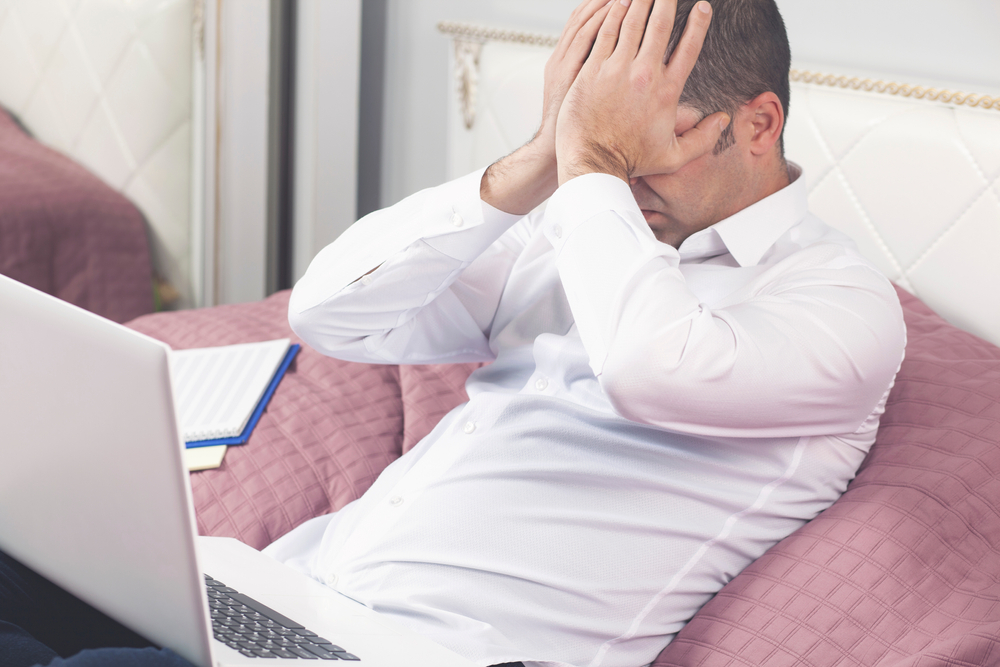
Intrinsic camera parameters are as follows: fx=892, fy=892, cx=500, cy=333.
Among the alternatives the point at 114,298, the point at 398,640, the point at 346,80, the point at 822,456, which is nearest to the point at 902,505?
the point at 822,456

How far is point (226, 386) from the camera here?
148 cm

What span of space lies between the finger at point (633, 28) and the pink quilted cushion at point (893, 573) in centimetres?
55

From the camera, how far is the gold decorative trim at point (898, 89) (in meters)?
1.30

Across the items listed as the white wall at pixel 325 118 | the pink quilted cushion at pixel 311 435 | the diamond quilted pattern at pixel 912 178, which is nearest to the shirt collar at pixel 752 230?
the diamond quilted pattern at pixel 912 178

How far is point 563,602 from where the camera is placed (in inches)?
37.1

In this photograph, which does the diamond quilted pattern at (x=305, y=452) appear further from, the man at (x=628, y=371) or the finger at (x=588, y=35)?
the finger at (x=588, y=35)

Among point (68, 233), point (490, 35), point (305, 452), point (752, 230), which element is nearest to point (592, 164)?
point (752, 230)

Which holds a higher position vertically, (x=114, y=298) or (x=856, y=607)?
(x=856, y=607)

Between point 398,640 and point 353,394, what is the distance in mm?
738

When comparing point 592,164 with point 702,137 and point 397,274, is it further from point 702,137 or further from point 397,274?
point 397,274

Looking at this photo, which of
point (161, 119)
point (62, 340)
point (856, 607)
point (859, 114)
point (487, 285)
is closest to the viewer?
point (62, 340)

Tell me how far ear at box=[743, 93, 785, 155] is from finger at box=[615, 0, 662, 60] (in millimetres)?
179

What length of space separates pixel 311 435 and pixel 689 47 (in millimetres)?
800

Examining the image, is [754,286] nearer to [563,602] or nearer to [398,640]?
[563,602]
